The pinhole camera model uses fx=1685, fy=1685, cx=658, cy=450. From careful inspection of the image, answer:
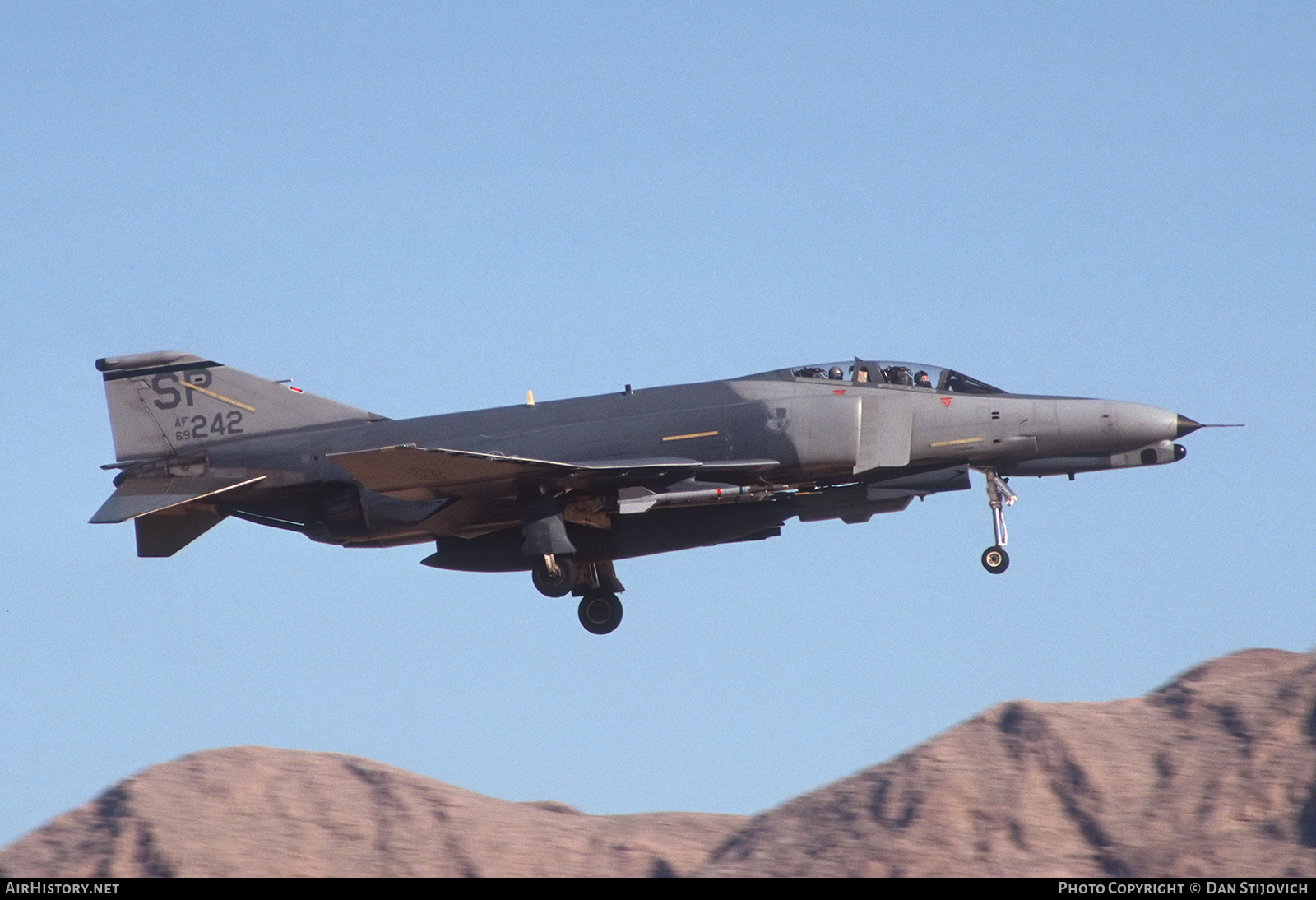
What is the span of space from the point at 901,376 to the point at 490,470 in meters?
5.84

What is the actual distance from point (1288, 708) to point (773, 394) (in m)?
15.0

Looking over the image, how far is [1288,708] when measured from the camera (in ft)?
106

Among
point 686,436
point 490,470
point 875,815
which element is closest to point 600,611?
point 686,436

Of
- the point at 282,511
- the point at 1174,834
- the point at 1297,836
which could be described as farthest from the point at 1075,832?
the point at 282,511

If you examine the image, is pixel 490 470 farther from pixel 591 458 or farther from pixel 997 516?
pixel 997 516

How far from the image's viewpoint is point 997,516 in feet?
75.9

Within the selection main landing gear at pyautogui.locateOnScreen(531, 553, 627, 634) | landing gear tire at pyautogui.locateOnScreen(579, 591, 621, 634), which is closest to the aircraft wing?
main landing gear at pyautogui.locateOnScreen(531, 553, 627, 634)

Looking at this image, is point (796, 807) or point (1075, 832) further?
point (796, 807)

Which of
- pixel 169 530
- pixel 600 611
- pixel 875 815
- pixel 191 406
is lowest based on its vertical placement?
pixel 875 815

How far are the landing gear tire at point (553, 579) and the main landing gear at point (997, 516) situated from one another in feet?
18.9

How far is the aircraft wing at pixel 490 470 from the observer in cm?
2156

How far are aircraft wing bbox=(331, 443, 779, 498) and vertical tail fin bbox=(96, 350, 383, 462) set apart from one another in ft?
9.24

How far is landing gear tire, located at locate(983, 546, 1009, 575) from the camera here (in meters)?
22.9

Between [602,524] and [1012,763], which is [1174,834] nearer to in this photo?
[1012,763]
